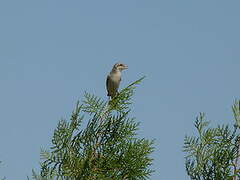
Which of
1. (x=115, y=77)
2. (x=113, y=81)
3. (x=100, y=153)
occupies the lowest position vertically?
(x=100, y=153)

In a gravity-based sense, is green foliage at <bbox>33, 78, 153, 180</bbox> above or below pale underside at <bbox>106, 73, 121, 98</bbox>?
below

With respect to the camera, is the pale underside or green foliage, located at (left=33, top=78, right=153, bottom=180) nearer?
→ green foliage, located at (left=33, top=78, right=153, bottom=180)

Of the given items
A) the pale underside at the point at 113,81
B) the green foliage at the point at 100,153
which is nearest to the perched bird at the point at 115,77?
the pale underside at the point at 113,81

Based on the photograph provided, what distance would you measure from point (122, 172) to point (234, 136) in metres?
1.35

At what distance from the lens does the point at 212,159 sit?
6094mm

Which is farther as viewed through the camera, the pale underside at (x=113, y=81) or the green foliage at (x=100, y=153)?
the pale underside at (x=113, y=81)

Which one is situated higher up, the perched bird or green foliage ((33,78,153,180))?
the perched bird

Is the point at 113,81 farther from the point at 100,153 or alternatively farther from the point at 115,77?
the point at 100,153

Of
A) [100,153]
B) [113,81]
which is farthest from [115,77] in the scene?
[100,153]

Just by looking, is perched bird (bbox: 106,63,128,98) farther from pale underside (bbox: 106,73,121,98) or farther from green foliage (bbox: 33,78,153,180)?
green foliage (bbox: 33,78,153,180)

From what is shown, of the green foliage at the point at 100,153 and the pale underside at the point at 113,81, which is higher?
the pale underside at the point at 113,81

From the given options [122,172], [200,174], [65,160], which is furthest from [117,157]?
[200,174]

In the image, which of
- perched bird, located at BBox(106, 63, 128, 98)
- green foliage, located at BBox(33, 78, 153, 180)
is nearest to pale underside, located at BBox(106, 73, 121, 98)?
perched bird, located at BBox(106, 63, 128, 98)

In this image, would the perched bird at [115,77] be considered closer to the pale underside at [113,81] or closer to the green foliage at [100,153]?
the pale underside at [113,81]
